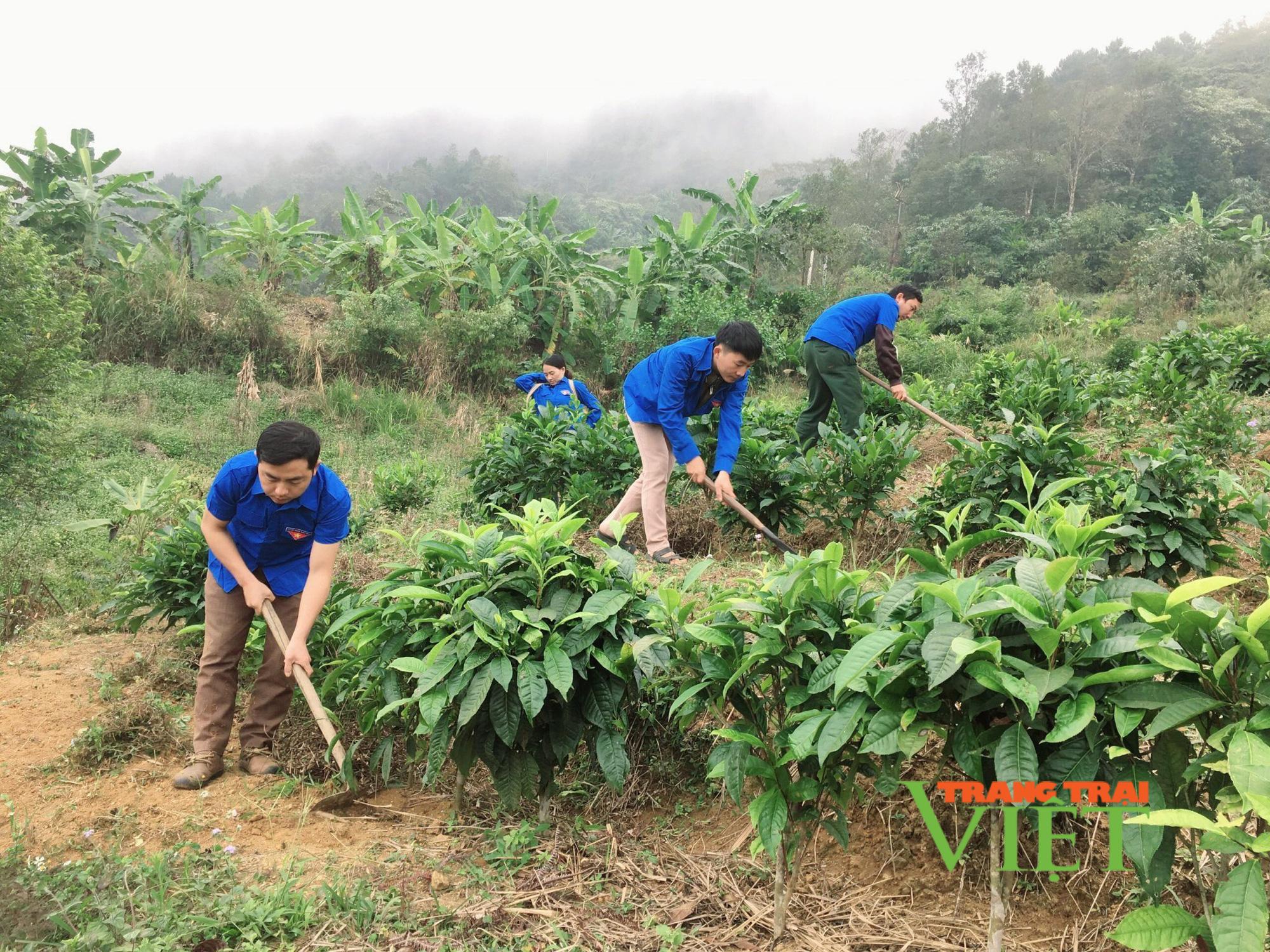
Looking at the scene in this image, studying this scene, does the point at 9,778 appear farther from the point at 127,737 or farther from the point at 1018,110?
the point at 1018,110

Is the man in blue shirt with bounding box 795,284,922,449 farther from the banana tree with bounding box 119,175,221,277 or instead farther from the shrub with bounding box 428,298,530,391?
the banana tree with bounding box 119,175,221,277

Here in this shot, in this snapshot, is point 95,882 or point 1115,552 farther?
point 1115,552

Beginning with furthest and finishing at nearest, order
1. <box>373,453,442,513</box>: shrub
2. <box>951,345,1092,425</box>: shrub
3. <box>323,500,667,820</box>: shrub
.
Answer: <box>373,453,442,513</box>: shrub
<box>951,345,1092,425</box>: shrub
<box>323,500,667,820</box>: shrub

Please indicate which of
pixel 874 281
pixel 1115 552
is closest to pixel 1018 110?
pixel 874 281

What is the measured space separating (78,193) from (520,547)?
13120 mm

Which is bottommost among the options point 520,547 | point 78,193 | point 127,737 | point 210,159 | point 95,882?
point 127,737

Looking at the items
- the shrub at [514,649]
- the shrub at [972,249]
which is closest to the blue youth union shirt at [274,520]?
the shrub at [514,649]

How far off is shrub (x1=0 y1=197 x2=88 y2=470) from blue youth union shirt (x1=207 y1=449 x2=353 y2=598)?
274 centimetres

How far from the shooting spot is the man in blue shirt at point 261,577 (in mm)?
3090

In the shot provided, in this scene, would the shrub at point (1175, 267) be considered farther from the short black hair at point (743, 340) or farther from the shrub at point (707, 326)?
the short black hair at point (743, 340)

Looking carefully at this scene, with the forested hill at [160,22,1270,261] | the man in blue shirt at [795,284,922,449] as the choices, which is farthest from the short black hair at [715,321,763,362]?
the forested hill at [160,22,1270,261]

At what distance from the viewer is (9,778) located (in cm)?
315

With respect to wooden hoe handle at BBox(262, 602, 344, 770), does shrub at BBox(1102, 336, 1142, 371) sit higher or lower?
lower

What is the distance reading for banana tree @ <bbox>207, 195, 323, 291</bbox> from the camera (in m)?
13.1
